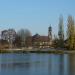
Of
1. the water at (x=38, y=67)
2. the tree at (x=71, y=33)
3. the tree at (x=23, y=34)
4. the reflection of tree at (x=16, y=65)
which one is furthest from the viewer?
the tree at (x=23, y=34)

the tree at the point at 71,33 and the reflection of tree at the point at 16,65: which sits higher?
the tree at the point at 71,33

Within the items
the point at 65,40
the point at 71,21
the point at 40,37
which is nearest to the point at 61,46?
the point at 65,40

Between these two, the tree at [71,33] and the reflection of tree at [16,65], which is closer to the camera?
the reflection of tree at [16,65]

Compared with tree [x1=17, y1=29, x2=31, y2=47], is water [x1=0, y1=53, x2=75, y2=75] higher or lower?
lower

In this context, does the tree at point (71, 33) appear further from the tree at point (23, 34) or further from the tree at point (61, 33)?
the tree at point (23, 34)

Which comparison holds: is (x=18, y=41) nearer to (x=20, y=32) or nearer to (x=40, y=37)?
(x=20, y=32)

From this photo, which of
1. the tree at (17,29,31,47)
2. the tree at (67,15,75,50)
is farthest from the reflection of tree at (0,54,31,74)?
the tree at (17,29,31,47)

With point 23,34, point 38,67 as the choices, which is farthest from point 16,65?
point 23,34

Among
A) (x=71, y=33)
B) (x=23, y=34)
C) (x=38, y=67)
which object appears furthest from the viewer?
(x=23, y=34)

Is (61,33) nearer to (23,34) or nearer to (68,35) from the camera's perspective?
(68,35)

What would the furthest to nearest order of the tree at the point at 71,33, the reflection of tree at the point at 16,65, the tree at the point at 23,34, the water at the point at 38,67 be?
the tree at the point at 23,34
the tree at the point at 71,33
the reflection of tree at the point at 16,65
the water at the point at 38,67

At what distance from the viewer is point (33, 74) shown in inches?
1169

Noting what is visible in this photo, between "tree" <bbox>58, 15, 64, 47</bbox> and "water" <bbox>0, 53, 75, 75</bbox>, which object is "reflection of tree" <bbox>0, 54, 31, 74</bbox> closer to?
"water" <bbox>0, 53, 75, 75</bbox>

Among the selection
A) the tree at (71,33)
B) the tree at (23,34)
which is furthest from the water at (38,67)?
the tree at (23,34)
